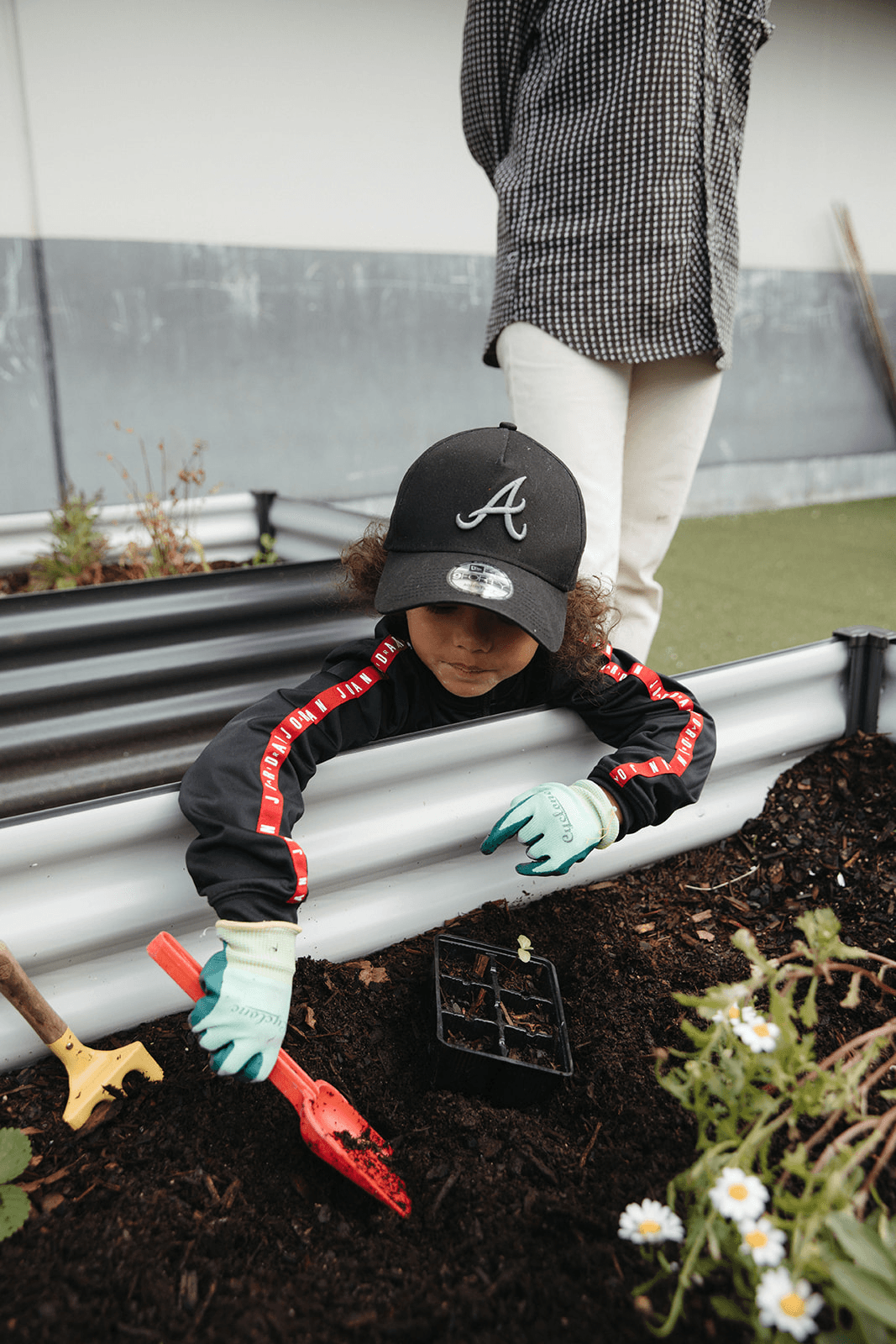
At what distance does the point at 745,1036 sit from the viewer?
0.81 metres

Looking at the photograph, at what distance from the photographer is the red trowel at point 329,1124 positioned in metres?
0.99

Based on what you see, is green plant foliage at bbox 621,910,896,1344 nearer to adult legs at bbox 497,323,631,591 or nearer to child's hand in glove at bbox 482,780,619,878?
child's hand in glove at bbox 482,780,619,878

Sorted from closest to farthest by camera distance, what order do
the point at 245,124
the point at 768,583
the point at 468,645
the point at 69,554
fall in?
the point at 468,645 < the point at 69,554 < the point at 768,583 < the point at 245,124

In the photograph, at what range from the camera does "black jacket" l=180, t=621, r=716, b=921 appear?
1.10 m

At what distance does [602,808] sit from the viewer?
4.33 ft

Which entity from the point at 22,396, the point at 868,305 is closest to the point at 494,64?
the point at 22,396

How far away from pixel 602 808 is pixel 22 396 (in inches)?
166

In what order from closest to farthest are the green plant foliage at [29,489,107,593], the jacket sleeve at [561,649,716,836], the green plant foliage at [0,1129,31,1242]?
1. the green plant foliage at [0,1129,31,1242]
2. the jacket sleeve at [561,649,716,836]
3. the green plant foliage at [29,489,107,593]

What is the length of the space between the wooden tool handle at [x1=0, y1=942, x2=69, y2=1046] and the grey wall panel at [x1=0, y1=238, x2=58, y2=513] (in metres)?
4.05

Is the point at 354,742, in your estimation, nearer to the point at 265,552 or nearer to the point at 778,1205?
the point at 778,1205

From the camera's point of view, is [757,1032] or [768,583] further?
[768,583]

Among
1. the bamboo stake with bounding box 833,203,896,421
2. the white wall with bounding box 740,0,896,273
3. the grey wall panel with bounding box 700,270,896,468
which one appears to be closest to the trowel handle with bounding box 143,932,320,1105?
the grey wall panel with bounding box 700,270,896,468

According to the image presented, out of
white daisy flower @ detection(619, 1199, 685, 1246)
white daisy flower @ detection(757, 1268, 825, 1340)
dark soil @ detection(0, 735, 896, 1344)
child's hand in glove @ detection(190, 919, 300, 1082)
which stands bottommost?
dark soil @ detection(0, 735, 896, 1344)

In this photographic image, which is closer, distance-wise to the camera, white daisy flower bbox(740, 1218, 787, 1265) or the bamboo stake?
white daisy flower bbox(740, 1218, 787, 1265)
